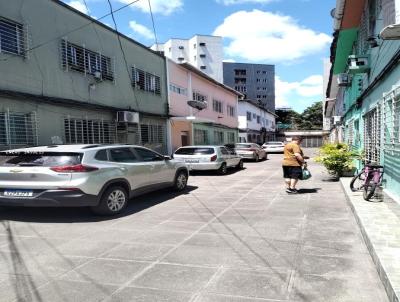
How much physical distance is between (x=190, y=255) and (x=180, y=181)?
614cm

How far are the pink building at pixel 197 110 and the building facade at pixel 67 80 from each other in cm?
349

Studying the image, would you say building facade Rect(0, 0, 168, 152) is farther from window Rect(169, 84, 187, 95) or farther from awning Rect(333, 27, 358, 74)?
awning Rect(333, 27, 358, 74)

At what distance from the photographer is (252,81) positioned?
4001 inches

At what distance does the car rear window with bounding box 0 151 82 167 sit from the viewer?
7305mm

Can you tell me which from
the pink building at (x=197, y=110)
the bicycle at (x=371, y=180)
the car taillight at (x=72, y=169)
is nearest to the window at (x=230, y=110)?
the pink building at (x=197, y=110)

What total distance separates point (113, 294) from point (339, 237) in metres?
3.57

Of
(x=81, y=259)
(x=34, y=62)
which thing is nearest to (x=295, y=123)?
(x=34, y=62)

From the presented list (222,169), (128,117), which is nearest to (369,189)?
(222,169)

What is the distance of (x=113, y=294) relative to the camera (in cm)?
Answer: 382

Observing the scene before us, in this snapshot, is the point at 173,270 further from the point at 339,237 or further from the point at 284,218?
the point at 284,218

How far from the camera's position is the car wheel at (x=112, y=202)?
7.59 m

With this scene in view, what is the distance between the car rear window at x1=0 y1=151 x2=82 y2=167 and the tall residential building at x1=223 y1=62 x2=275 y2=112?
95.1m

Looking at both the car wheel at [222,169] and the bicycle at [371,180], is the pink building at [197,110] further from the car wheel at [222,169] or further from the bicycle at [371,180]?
the bicycle at [371,180]

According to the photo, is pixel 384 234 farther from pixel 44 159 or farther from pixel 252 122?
pixel 252 122
